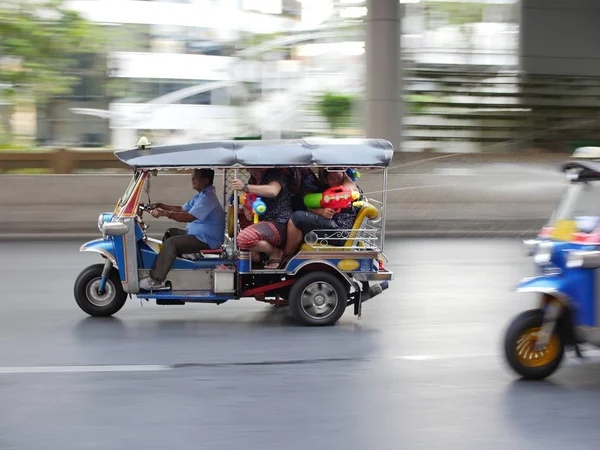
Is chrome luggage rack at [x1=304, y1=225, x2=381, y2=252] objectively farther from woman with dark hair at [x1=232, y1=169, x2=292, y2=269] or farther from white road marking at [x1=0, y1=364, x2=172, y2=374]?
white road marking at [x1=0, y1=364, x2=172, y2=374]

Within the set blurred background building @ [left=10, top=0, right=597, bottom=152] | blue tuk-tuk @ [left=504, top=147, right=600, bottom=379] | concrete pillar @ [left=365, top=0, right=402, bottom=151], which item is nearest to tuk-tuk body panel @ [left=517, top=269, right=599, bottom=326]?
blue tuk-tuk @ [left=504, top=147, right=600, bottom=379]

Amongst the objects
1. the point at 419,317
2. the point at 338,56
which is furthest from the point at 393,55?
the point at 419,317

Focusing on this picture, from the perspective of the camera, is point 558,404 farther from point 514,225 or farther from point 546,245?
point 514,225

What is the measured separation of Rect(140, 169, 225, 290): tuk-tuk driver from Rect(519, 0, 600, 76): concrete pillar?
14909 mm

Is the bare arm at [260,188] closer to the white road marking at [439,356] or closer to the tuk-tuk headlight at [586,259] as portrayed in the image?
the white road marking at [439,356]

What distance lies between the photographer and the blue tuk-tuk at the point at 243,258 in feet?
32.3

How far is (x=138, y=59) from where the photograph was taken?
20.6 m

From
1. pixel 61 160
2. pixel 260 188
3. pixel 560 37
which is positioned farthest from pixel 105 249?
pixel 560 37

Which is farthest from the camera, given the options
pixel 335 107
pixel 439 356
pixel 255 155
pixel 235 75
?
pixel 335 107

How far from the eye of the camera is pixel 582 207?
7.55m

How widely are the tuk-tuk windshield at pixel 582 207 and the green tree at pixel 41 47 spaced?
14.4 metres

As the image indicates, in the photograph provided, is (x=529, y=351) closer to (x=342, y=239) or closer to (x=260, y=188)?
(x=342, y=239)

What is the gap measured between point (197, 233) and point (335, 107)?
1129 cm

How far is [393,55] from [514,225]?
448 centimetres
